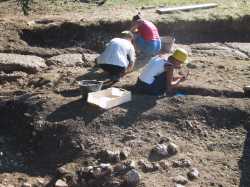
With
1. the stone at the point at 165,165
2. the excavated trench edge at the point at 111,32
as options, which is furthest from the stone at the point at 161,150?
the excavated trench edge at the point at 111,32

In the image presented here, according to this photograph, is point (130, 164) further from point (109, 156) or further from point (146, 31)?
point (146, 31)

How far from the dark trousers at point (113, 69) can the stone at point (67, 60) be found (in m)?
0.93

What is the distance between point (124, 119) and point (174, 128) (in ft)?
2.14

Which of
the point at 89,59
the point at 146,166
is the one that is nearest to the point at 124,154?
the point at 146,166

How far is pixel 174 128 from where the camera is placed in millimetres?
7316

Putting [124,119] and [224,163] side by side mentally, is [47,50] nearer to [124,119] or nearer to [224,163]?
[124,119]

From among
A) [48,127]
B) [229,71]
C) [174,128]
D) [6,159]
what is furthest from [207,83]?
[6,159]

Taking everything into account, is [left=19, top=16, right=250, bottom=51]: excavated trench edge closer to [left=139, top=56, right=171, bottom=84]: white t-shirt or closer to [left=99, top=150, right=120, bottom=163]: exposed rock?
[left=139, top=56, right=171, bottom=84]: white t-shirt

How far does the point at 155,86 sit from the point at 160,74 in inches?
7.3

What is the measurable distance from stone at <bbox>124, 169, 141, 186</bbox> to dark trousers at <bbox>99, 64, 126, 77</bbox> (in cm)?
231

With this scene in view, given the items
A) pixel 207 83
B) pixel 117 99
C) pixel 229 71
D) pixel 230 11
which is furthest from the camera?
pixel 230 11

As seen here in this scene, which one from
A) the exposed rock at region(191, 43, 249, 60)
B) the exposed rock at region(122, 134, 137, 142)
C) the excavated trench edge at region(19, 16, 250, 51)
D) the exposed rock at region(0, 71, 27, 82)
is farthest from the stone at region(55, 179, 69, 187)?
the exposed rock at region(191, 43, 249, 60)

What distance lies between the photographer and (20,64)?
30.0 feet

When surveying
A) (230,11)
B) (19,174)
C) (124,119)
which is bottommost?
(19,174)
